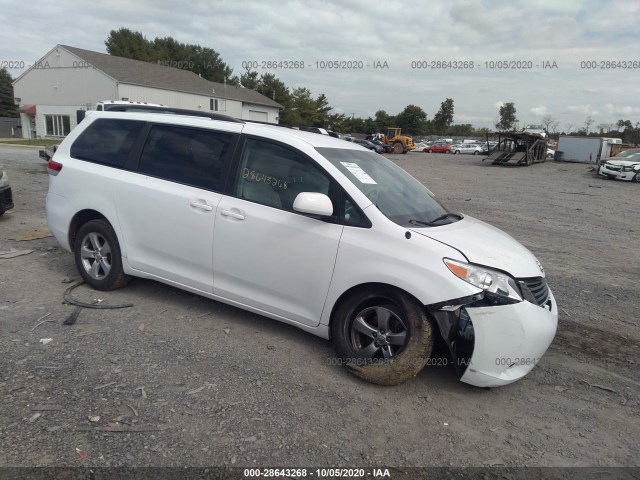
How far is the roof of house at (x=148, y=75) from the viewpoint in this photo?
3869 centimetres

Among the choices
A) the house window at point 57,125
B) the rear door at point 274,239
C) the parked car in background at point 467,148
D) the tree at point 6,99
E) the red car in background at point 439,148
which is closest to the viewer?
the rear door at point 274,239

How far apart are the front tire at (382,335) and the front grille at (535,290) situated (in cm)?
73

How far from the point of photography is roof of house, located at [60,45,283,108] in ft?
127

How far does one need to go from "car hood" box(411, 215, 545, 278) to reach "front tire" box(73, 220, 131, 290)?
3.00 meters

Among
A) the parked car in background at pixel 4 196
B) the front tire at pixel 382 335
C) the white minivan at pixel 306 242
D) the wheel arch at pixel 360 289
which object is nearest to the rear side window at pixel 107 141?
the white minivan at pixel 306 242

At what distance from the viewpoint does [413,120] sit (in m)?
90.5

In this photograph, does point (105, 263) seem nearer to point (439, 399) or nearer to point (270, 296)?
point (270, 296)

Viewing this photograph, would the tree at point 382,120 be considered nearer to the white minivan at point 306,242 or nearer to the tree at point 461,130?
the tree at point 461,130

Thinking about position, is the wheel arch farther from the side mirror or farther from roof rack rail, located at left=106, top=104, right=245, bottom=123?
roof rack rail, located at left=106, top=104, right=245, bottom=123

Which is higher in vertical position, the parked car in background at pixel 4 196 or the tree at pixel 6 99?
the parked car in background at pixel 4 196

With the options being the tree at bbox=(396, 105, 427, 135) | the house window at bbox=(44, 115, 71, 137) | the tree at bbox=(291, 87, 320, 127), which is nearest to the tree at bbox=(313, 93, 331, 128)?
the tree at bbox=(291, 87, 320, 127)

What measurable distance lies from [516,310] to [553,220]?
30.1 ft

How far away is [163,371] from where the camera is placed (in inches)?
133

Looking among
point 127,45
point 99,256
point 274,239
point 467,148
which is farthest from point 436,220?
point 127,45
